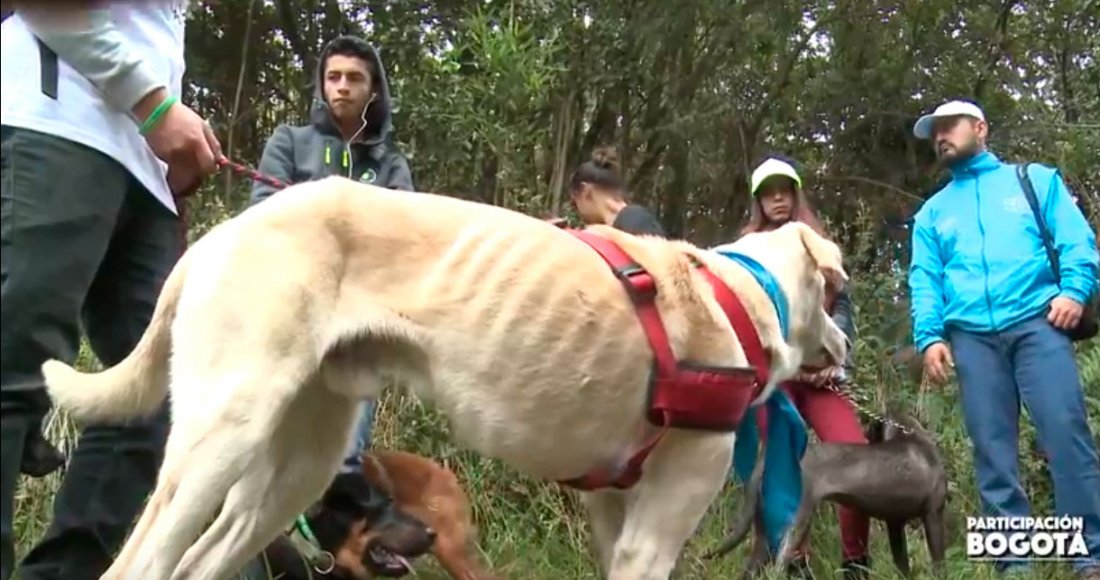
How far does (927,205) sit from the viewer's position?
4.70 meters

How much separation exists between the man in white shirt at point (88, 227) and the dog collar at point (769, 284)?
1467 millimetres

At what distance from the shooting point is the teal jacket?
14.1 ft

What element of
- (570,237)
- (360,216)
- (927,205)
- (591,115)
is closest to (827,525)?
(927,205)

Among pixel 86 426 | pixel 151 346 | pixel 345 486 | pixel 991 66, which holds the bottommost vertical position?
pixel 345 486

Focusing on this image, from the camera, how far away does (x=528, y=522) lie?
491 centimetres

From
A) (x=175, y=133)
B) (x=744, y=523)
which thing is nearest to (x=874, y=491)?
(x=744, y=523)

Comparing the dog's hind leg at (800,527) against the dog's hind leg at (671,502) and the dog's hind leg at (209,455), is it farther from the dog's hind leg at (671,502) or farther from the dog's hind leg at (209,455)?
the dog's hind leg at (209,455)

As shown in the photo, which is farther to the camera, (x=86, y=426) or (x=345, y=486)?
(x=345, y=486)

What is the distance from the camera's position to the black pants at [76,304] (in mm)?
2301

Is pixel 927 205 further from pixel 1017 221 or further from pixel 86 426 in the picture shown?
pixel 86 426

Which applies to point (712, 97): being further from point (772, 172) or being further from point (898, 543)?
point (898, 543)

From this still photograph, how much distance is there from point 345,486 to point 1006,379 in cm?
242

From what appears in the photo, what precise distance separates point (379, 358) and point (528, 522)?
2.22 metres

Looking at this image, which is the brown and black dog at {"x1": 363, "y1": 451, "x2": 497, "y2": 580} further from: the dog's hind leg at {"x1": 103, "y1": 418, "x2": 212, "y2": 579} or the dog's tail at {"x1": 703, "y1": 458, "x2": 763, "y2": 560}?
the dog's hind leg at {"x1": 103, "y1": 418, "x2": 212, "y2": 579}
